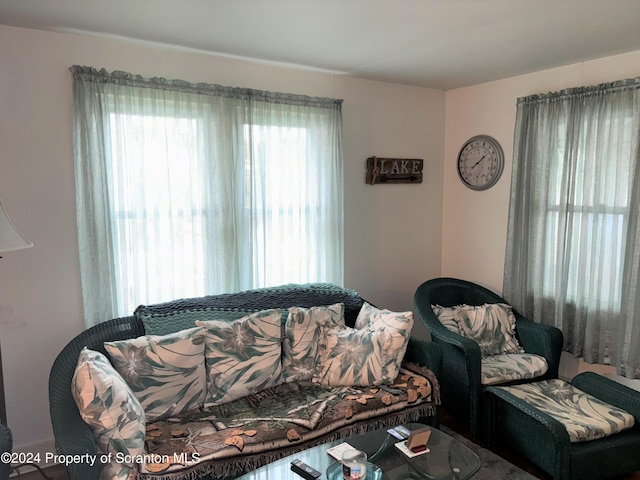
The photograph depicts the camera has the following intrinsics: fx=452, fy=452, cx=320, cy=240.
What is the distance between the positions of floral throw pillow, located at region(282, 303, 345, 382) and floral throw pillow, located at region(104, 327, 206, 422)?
53cm

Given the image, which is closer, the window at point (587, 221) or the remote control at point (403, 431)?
the remote control at point (403, 431)

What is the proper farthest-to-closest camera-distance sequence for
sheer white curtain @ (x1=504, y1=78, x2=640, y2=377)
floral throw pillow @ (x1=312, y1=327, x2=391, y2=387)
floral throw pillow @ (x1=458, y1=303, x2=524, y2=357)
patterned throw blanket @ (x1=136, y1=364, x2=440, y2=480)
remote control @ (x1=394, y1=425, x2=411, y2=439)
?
1. floral throw pillow @ (x1=458, y1=303, x2=524, y2=357)
2. sheer white curtain @ (x1=504, y1=78, x2=640, y2=377)
3. floral throw pillow @ (x1=312, y1=327, x2=391, y2=387)
4. remote control @ (x1=394, y1=425, x2=411, y2=439)
5. patterned throw blanket @ (x1=136, y1=364, x2=440, y2=480)

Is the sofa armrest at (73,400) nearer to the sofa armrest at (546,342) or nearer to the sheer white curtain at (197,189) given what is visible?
the sheer white curtain at (197,189)

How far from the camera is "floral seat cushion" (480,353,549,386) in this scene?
2.95 metres

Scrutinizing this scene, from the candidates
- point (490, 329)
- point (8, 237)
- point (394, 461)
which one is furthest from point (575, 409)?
point (8, 237)

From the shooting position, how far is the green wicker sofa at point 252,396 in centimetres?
189

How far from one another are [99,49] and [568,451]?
3.38 meters

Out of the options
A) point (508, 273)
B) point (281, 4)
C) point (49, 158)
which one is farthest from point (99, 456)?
point (508, 273)

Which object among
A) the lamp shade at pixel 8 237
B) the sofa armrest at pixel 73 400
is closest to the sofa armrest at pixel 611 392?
the sofa armrest at pixel 73 400

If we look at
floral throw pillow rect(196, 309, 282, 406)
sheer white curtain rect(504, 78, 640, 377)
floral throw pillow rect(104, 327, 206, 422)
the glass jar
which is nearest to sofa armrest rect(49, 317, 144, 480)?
floral throw pillow rect(104, 327, 206, 422)

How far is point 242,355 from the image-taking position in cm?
258

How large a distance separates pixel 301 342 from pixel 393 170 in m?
1.84

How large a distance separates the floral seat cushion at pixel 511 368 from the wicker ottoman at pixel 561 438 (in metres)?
0.18

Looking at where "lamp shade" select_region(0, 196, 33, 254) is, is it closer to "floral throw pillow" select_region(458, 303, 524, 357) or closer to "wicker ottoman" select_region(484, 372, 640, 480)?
"wicker ottoman" select_region(484, 372, 640, 480)
